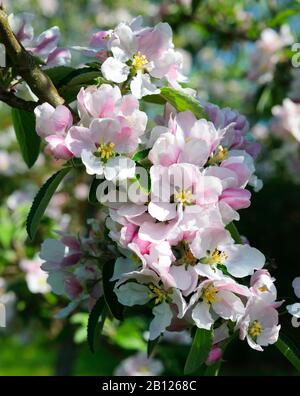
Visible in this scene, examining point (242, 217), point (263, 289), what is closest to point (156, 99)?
point (263, 289)

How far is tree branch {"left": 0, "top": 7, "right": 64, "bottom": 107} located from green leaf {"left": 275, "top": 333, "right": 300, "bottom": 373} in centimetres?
59

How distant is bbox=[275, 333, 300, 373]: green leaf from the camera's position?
121 cm

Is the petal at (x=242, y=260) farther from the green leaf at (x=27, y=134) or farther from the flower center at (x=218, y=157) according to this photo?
the green leaf at (x=27, y=134)

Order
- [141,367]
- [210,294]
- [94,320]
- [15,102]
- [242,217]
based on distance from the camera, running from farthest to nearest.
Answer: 1. [242,217]
2. [141,367]
3. [94,320]
4. [15,102]
5. [210,294]

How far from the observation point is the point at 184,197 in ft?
3.71

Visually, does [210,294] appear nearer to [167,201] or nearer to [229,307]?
[229,307]

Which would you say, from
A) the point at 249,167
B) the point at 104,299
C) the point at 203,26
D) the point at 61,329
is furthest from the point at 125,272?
the point at 203,26

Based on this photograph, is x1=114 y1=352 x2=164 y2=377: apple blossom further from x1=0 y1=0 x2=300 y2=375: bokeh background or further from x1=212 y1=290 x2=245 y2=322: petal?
x1=212 y1=290 x2=245 y2=322: petal

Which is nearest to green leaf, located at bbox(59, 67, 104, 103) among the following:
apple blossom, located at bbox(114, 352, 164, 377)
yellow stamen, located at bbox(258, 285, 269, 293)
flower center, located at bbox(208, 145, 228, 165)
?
flower center, located at bbox(208, 145, 228, 165)

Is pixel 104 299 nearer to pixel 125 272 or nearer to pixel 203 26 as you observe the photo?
pixel 125 272

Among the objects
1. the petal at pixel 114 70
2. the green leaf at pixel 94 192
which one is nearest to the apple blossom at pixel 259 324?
the green leaf at pixel 94 192

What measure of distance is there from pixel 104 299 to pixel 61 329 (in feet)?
5.32

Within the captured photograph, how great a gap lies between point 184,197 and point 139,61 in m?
0.28

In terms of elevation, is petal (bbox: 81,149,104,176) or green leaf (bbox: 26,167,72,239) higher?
petal (bbox: 81,149,104,176)
